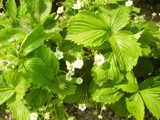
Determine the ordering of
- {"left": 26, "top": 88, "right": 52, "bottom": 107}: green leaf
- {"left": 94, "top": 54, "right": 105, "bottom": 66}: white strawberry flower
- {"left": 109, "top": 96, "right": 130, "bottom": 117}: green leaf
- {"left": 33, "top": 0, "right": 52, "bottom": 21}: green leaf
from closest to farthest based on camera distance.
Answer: {"left": 94, "top": 54, "right": 105, "bottom": 66}: white strawberry flower
{"left": 26, "top": 88, "right": 52, "bottom": 107}: green leaf
{"left": 109, "top": 96, "right": 130, "bottom": 117}: green leaf
{"left": 33, "top": 0, "right": 52, "bottom": 21}: green leaf

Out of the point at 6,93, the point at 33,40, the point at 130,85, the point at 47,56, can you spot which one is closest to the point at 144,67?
the point at 130,85

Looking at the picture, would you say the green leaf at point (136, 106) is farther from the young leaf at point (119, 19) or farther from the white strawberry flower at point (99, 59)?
the young leaf at point (119, 19)

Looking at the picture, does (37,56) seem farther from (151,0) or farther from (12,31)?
(151,0)

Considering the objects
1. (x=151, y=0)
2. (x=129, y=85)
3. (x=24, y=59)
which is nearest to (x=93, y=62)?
(x=129, y=85)

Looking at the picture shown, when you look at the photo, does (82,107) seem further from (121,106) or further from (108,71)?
(108,71)

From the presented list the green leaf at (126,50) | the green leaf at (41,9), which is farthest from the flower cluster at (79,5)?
the green leaf at (126,50)

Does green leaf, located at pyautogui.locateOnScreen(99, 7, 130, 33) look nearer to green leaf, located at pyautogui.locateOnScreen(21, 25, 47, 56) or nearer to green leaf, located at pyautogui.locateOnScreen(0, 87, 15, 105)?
green leaf, located at pyautogui.locateOnScreen(21, 25, 47, 56)

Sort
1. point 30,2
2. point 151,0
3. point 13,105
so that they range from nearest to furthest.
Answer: point 13,105 → point 30,2 → point 151,0

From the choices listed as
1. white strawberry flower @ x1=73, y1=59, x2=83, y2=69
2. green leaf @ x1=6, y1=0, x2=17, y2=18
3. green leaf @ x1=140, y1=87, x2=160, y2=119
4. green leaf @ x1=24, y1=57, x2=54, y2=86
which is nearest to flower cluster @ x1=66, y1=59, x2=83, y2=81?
white strawberry flower @ x1=73, y1=59, x2=83, y2=69
